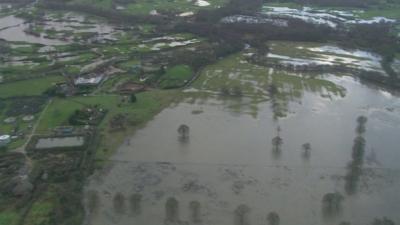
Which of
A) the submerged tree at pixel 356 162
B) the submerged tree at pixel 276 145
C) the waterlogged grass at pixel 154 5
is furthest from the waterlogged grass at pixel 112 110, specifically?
the waterlogged grass at pixel 154 5

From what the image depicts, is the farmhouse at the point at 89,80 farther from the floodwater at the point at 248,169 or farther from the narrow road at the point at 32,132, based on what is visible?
the floodwater at the point at 248,169

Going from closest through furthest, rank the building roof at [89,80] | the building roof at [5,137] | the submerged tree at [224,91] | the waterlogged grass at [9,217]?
1. the waterlogged grass at [9,217]
2. the building roof at [5,137]
3. the submerged tree at [224,91]
4. the building roof at [89,80]

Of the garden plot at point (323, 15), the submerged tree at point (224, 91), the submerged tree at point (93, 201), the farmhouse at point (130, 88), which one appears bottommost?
the submerged tree at point (93, 201)

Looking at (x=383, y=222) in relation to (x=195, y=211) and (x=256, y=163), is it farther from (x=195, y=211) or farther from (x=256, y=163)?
(x=195, y=211)

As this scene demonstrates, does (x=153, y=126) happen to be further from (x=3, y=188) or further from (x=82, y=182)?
(x=3, y=188)

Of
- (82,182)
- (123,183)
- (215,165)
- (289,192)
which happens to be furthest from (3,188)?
(289,192)

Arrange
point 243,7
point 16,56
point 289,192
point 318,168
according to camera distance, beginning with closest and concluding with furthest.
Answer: point 289,192
point 318,168
point 16,56
point 243,7
